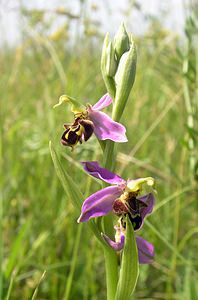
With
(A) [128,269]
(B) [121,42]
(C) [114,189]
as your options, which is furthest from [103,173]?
(B) [121,42]

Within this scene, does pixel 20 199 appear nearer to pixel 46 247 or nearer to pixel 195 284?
pixel 46 247

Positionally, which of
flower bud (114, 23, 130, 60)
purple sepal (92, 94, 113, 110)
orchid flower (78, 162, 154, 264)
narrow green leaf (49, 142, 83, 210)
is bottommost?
orchid flower (78, 162, 154, 264)

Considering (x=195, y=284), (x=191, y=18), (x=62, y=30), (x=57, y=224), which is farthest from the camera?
(x=62, y=30)

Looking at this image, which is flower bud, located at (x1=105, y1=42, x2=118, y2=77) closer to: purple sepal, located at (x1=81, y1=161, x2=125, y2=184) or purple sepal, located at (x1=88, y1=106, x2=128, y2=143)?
purple sepal, located at (x1=88, y1=106, x2=128, y2=143)

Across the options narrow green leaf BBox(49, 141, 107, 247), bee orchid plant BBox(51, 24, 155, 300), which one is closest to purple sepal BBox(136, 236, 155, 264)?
bee orchid plant BBox(51, 24, 155, 300)

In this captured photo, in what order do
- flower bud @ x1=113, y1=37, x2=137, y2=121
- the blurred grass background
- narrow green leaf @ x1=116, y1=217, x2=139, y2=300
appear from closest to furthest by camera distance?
1. narrow green leaf @ x1=116, y1=217, x2=139, y2=300
2. flower bud @ x1=113, y1=37, x2=137, y2=121
3. the blurred grass background

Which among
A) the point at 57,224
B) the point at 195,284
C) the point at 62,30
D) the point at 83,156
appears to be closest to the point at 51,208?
the point at 57,224
